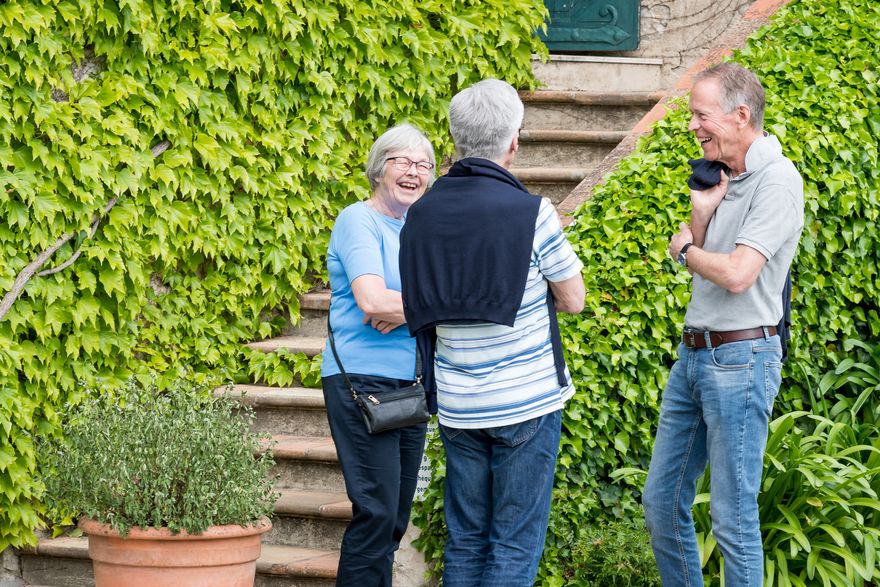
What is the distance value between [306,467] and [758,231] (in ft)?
8.61

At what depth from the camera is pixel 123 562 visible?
12.8 ft

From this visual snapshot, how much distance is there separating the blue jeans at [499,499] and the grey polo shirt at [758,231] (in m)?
0.66

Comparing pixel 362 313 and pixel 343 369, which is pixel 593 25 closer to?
pixel 362 313

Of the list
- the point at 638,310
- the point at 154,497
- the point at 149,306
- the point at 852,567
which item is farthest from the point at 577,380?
the point at 149,306

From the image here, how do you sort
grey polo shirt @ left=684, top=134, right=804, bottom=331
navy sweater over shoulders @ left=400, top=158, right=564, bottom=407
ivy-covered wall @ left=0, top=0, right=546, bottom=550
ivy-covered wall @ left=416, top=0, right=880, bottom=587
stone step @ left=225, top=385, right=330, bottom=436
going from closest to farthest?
navy sweater over shoulders @ left=400, top=158, right=564, bottom=407 → grey polo shirt @ left=684, top=134, right=804, bottom=331 → ivy-covered wall @ left=416, top=0, right=880, bottom=587 → ivy-covered wall @ left=0, top=0, right=546, bottom=550 → stone step @ left=225, top=385, right=330, bottom=436

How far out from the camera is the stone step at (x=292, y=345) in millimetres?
5555

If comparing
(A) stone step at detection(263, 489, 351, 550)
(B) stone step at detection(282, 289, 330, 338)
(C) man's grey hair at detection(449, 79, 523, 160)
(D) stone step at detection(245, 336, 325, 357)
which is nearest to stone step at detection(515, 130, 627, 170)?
(B) stone step at detection(282, 289, 330, 338)

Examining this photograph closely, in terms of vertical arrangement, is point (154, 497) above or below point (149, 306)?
below

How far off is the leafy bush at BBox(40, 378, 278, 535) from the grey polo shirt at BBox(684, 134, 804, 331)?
1752mm

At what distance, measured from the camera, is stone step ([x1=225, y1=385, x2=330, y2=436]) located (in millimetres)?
5309

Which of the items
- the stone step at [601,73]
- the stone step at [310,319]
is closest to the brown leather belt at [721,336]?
the stone step at [310,319]

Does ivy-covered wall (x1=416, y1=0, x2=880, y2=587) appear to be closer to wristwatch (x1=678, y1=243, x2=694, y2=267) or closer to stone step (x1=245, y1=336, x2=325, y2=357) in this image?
wristwatch (x1=678, y1=243, x2=694, y2=267)

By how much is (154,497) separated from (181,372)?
1397mm

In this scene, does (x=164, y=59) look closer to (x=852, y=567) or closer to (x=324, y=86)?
(x=324, y=86)
